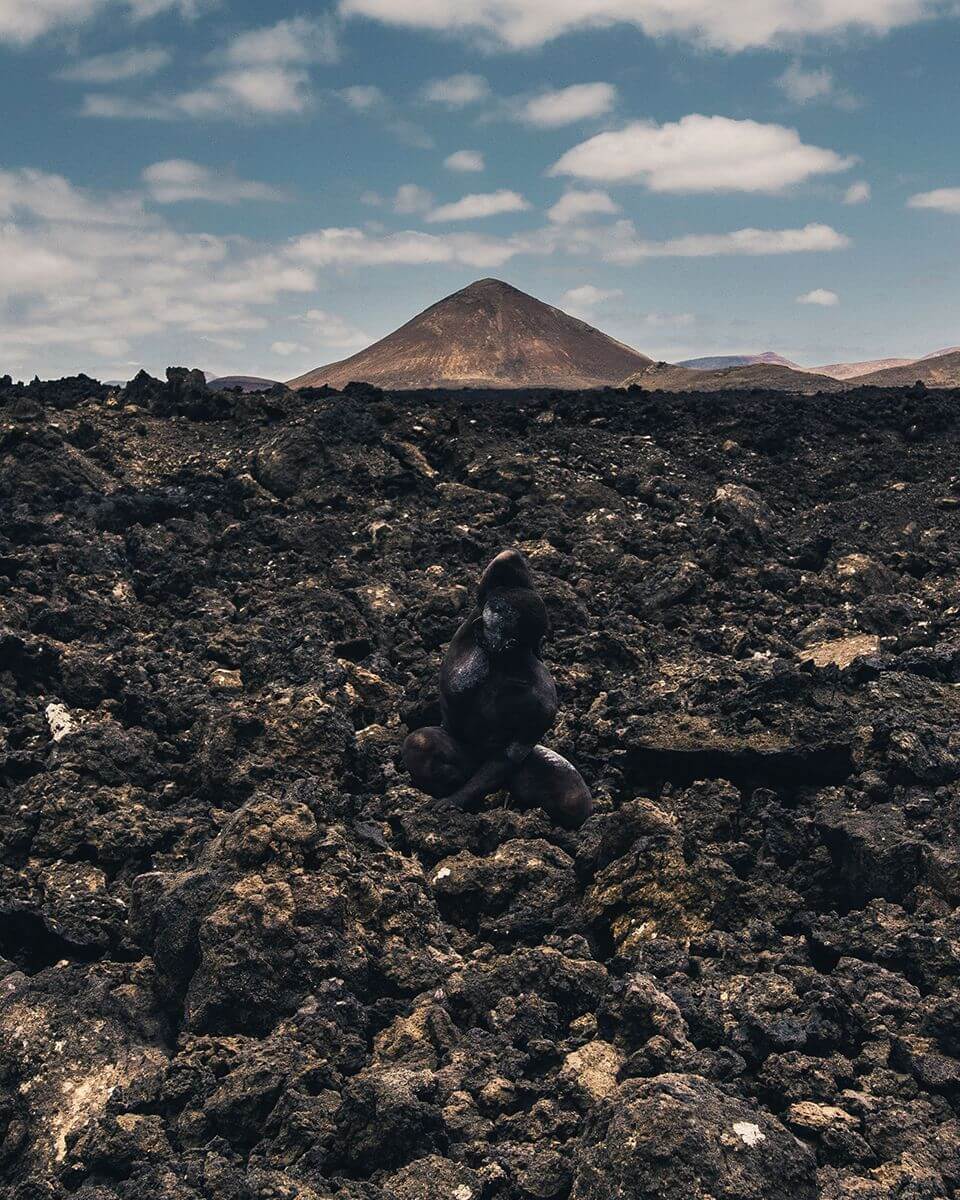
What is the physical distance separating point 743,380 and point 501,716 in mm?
33042

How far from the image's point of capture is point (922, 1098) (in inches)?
171

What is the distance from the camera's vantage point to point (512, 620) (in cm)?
671

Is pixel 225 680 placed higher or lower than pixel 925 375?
lower

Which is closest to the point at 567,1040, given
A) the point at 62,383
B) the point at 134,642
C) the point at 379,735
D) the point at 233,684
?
the point at 379,735

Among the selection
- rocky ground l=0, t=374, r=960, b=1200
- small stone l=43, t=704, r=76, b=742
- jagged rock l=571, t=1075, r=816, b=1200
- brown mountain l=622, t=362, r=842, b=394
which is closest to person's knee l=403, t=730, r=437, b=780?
rocky ground l=0, t=374, r=960, b=1200

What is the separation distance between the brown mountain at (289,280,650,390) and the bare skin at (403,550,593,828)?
5552 cm

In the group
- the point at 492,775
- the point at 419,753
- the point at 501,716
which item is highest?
the point at 501,716

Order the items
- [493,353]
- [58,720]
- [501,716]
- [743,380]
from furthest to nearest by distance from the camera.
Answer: [493,353]
[743,380]
[58,720]
[501,716]

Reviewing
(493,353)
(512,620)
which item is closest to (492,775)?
(512,620)

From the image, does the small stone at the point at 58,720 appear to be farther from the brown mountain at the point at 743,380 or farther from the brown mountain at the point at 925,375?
the brown mountain at the point at 925,375

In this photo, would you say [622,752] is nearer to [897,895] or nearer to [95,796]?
[897,895]

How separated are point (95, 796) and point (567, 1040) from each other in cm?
344

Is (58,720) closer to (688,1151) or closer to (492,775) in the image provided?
(492,775)

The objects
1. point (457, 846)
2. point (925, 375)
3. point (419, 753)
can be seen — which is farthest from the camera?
point (925, 375)
